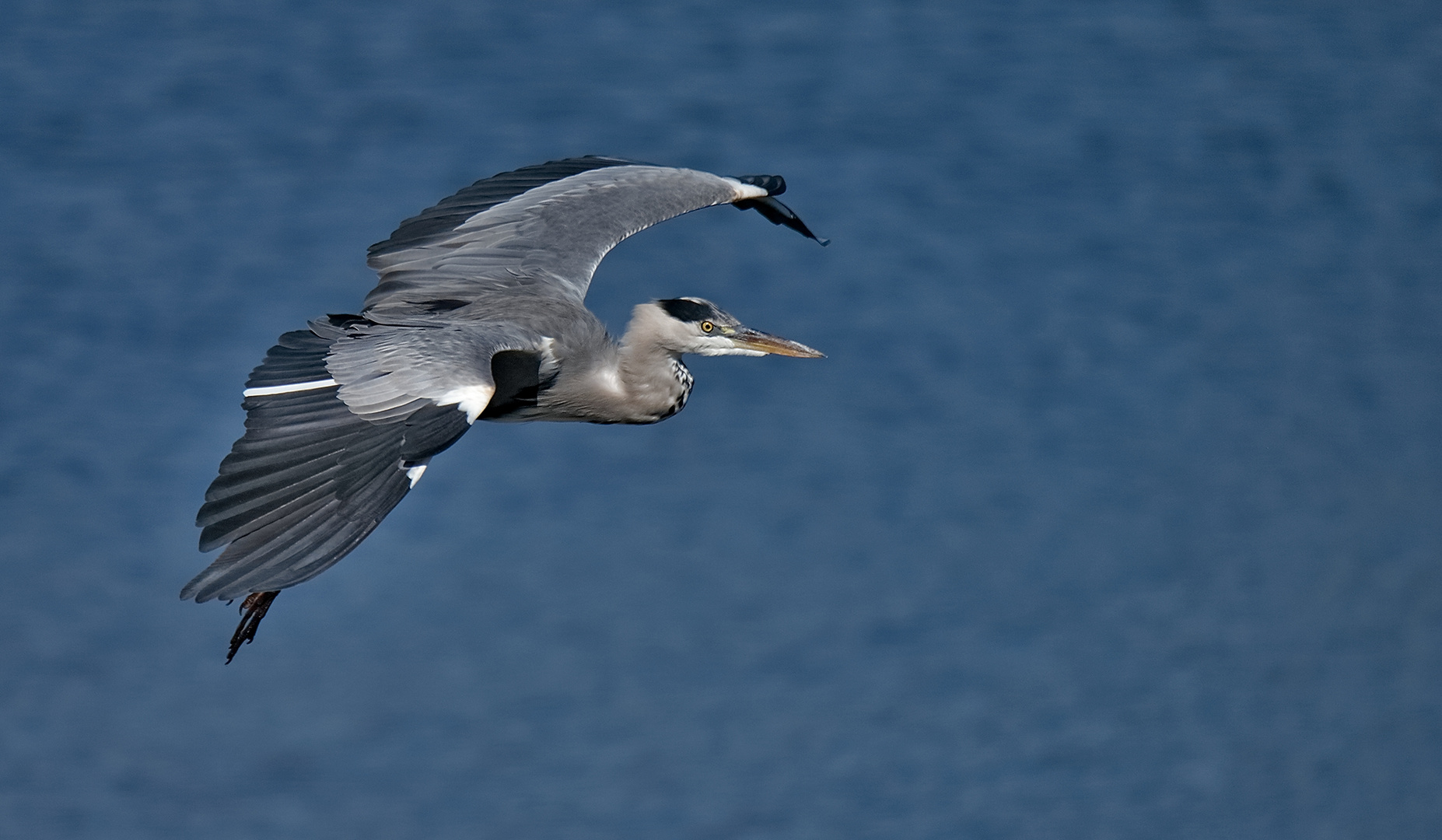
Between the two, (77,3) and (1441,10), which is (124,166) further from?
(1441,10)

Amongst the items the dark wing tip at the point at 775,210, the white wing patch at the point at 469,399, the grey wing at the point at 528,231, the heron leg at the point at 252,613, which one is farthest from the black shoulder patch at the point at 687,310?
the heron leg at the point at 252,613

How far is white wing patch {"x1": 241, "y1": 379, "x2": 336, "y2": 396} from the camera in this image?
607cm

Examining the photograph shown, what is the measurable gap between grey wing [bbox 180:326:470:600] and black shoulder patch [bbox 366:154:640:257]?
1.51 m

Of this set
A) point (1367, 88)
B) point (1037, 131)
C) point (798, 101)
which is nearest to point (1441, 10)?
point (1367, 88)

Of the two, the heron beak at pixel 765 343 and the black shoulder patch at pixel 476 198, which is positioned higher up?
the black shoulder patch at pixel 476 198

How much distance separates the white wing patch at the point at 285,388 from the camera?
239 inches

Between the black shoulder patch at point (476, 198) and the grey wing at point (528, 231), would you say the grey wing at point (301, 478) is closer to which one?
the grey wing at point (528, 231)

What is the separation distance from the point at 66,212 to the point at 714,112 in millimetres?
4231

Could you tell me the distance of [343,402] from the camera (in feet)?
19.7

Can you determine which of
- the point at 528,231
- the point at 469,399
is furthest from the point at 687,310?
the point at 469,399

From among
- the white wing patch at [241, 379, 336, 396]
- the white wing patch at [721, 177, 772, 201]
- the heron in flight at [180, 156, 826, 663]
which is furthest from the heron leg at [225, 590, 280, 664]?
the white wing patch at [721, 177, 772, 201]

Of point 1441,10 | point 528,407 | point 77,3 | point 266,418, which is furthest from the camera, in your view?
point 1441,10

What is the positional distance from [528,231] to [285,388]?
1.90m

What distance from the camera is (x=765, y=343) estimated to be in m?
7.54
